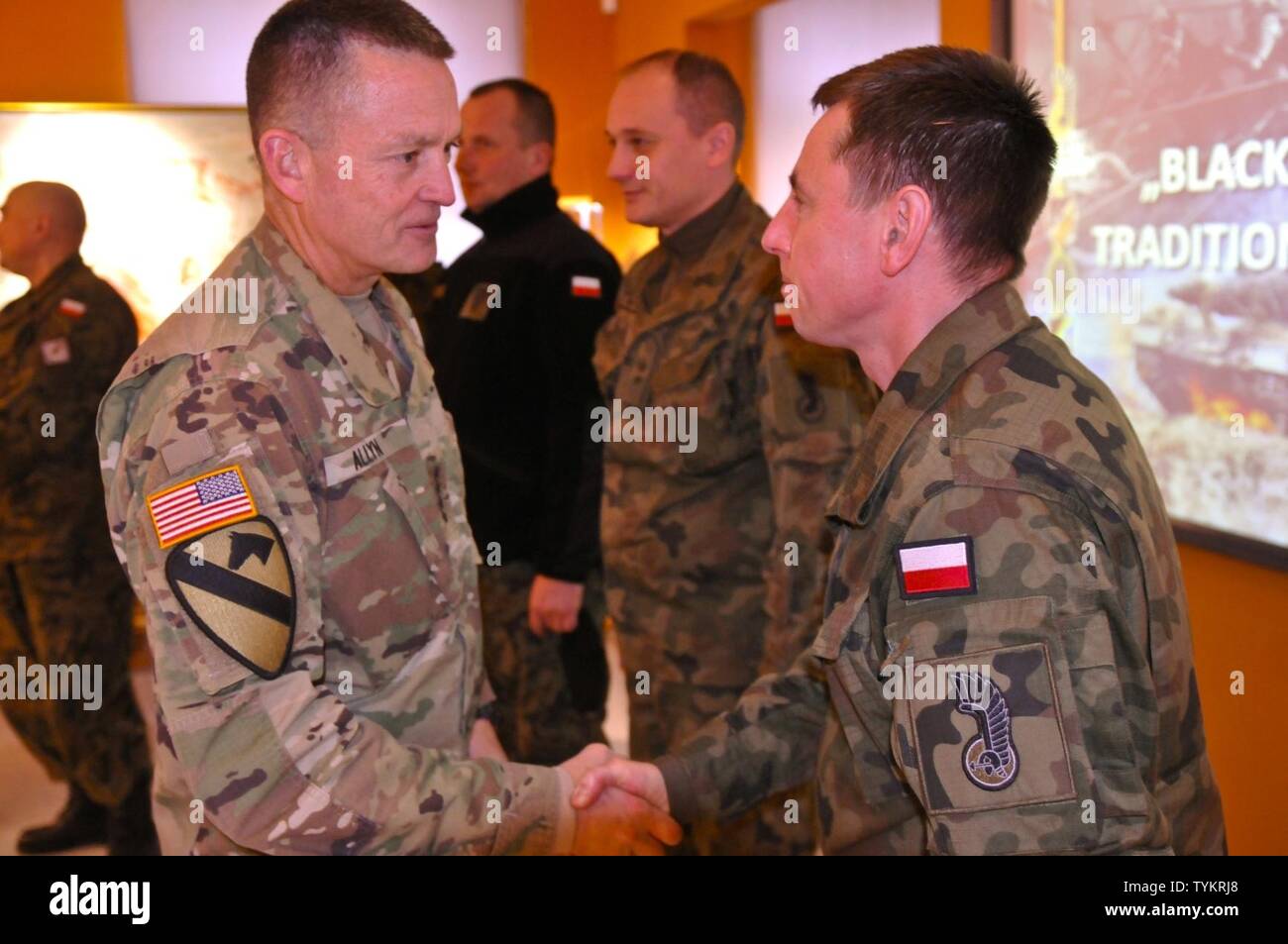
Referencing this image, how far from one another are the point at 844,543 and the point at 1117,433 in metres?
0.29

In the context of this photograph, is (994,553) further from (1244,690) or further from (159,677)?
(1244,690)

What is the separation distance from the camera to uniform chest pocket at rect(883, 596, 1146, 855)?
1.00 metres

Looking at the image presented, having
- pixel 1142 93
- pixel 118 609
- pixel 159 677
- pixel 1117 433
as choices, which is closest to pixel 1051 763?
pixel 1117 433

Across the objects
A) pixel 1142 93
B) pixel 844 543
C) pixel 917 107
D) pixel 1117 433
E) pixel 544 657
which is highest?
pixel 1142 93

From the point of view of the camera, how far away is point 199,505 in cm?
117

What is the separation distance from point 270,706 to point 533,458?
71.4 inches

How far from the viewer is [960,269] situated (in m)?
1.29

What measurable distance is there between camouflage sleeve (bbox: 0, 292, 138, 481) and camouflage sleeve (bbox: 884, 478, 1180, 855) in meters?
2.79

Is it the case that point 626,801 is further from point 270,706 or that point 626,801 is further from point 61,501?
point 61,501

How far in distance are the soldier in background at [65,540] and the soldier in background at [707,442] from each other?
148cm

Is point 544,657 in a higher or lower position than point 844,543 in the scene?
lower

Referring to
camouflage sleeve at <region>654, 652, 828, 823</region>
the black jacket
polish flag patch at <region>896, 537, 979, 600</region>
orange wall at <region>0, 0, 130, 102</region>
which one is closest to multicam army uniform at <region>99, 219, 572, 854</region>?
camouflage sleeve at <region>654, 652, 828, 823</region>

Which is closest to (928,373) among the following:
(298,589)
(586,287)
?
(298,589)

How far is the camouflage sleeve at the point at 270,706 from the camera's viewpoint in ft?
3.94
